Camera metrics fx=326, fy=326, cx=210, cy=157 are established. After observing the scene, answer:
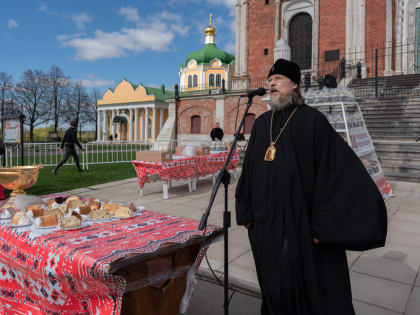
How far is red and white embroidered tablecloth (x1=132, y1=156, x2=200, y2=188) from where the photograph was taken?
24.2 ft

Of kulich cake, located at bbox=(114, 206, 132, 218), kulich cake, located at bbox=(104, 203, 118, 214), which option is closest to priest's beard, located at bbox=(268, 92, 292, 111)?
kulich cake, located at bbox=(114, 206, 132, 218)

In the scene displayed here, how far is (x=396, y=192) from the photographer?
8.08 m

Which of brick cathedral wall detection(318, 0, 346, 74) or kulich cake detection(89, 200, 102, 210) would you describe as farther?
brick cathedral wall detection(318, 0, 346, 74)

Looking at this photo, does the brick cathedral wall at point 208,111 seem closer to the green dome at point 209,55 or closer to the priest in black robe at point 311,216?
the priest in black robe at point 311,216

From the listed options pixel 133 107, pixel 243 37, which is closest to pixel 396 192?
pixel 243 37

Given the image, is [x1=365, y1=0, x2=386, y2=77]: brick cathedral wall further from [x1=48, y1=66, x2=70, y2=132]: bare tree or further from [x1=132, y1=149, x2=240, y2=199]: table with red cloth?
[x1=48, y1=66, x2=70, y2=132]: bare tree

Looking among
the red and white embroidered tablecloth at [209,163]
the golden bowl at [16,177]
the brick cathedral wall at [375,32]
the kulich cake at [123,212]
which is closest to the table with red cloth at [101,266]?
the kulich cake at [123,212]

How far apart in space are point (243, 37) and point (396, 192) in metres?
20.3

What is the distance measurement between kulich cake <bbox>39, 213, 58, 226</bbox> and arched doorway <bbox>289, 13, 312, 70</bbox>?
77.7 ft

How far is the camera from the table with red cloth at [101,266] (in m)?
1.89

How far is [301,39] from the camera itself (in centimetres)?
2419

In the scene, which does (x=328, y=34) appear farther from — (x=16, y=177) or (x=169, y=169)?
(x=16, y=177)

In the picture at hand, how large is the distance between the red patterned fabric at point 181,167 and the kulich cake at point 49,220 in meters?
4.93

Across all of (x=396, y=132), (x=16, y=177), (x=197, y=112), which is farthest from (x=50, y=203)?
(x=197, y=112)
